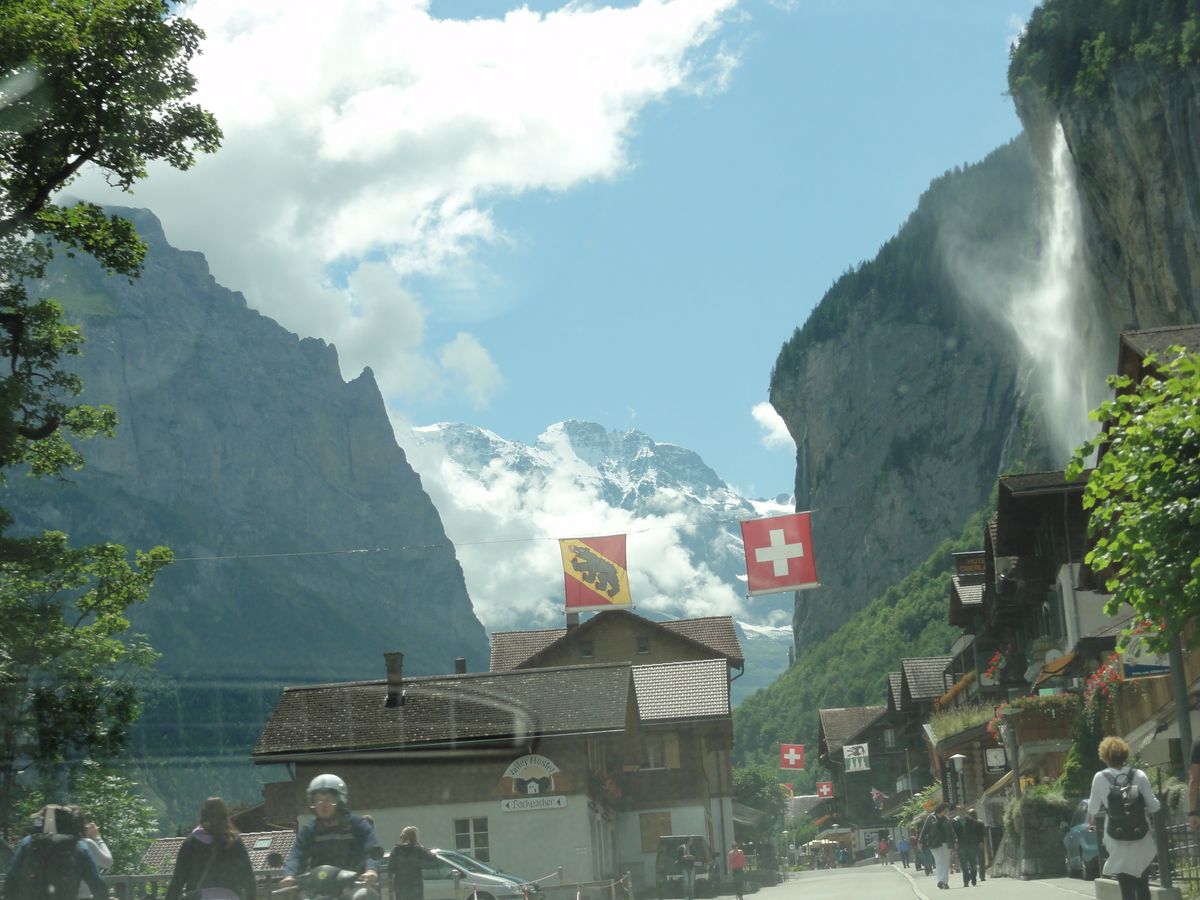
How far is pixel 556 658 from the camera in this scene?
57781 mm

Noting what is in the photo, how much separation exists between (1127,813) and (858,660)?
138 meters

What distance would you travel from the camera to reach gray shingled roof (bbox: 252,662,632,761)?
34.7 metres

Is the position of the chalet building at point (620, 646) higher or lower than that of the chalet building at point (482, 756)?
higher

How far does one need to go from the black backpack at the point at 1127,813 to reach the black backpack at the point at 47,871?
Answer: 731 centimetres

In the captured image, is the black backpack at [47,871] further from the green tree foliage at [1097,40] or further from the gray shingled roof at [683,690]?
the green tree foliage at [1097,40]

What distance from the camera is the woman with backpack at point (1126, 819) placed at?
1041 cm

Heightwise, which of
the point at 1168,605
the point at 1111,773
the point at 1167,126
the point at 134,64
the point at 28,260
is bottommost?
the point at 1111,773

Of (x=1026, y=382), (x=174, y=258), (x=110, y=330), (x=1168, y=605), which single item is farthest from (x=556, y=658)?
(x=174, y=258)

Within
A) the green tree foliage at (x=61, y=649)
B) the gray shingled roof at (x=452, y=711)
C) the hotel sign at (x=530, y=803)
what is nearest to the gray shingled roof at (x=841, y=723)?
the gray shingled roof at (x=452, y=711)

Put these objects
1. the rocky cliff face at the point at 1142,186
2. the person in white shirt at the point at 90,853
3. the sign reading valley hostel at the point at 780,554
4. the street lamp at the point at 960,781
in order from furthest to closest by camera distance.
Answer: the rocky cliff face at the point at 1142,186 → the street lamp at the point at 960,781 → the sign reading valley hostel at the point at 780,554 → the person in white shirt at the point at 90,853

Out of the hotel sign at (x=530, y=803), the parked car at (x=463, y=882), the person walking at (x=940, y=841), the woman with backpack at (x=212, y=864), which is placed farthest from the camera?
the hotel sign at (x=530, y=803)

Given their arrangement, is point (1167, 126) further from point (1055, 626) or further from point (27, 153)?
point (27, 153)

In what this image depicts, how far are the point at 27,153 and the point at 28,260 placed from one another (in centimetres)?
229

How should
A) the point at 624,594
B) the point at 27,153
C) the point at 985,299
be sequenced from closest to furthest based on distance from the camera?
the point at 27,153
the point at 624,594
the point at 985,299
